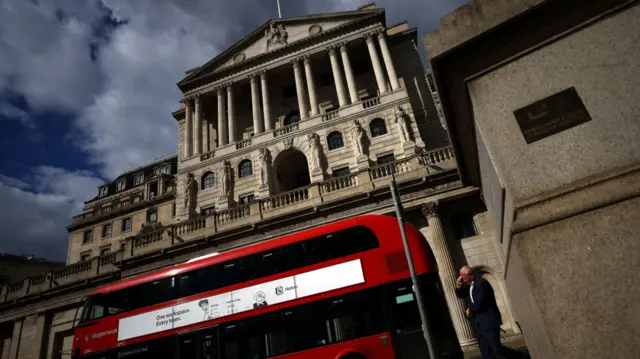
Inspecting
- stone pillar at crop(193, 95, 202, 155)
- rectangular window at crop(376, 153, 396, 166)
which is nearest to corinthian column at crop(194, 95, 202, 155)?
stone pillar at crop(193, 95, 202, 155)

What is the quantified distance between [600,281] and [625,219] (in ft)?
1.50

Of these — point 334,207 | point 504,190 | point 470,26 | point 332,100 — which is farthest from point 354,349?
point 332,100

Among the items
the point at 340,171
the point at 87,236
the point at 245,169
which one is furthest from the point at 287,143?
the point at 87,236

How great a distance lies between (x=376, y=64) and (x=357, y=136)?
7489mm

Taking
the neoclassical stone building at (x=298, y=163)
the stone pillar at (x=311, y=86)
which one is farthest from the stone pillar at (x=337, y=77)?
the stone pillar at (x=311, y=86)

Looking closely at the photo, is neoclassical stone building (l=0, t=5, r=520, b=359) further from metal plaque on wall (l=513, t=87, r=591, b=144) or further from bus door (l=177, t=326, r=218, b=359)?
metal plaque on wall (l=513, t=87, r=591, b=144)

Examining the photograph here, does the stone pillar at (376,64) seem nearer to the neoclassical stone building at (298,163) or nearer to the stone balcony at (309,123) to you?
the neoclassical stone building at (298,163)

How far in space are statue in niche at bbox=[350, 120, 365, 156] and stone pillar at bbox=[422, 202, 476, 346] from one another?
26.5 feet

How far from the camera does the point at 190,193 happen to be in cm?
2738

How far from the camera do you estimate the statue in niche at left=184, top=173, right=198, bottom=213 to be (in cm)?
2702

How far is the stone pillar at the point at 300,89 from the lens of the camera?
29275 mm

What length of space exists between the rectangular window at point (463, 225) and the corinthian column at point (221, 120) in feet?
66.2

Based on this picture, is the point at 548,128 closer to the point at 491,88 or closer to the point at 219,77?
the point at 491,88

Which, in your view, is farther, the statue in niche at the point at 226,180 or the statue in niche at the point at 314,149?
the statue in niche at the point at 226,180
